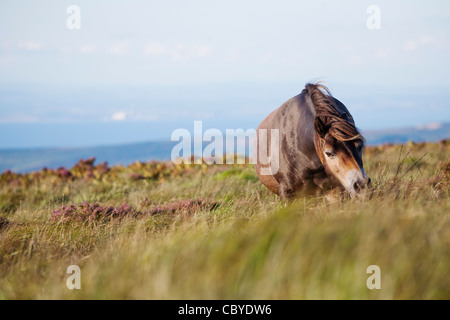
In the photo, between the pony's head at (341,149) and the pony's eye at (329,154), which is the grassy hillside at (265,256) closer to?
the pony's head at (341,149)

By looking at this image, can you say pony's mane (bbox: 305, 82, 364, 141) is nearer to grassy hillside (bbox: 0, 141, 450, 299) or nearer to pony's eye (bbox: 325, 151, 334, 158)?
pony's eye (bbox: 325, 151, 334, 158)

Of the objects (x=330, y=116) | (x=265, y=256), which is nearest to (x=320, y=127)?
(x=330, y=116)

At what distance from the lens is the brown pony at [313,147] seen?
5.79 m

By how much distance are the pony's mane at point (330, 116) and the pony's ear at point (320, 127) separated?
20 millimetres

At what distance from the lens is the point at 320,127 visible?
19.9 feet

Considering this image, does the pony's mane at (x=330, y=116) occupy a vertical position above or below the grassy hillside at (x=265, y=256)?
above

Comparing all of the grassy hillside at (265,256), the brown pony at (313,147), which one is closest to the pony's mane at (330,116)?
the brown pony at (313,147)

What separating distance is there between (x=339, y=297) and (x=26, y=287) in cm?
303

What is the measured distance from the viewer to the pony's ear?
6.04 metres

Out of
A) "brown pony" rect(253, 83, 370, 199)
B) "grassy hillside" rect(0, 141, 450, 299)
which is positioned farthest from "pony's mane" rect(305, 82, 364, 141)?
"grassy hillside" rect(0, 141, 450, 299)

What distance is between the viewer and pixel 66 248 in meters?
5.96
